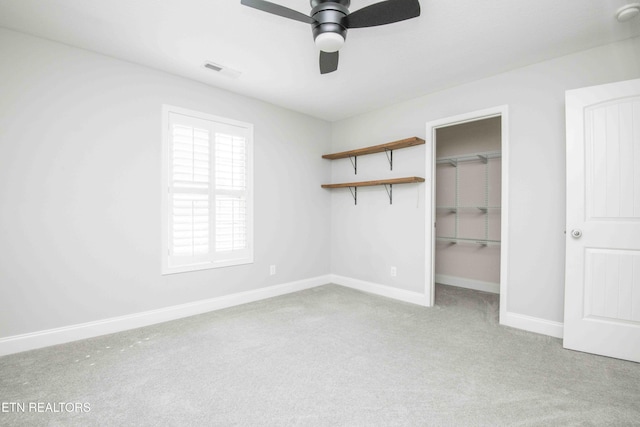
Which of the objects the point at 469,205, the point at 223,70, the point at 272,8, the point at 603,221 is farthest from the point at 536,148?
the point at 223,70

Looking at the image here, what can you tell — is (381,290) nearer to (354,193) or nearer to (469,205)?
(354,193)

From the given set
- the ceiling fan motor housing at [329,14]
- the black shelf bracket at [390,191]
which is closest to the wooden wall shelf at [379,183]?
the black shelf bracket at [390,191]

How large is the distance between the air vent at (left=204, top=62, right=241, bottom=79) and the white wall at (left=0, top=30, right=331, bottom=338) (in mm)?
406

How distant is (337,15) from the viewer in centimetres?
179

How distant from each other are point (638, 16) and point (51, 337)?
200 inches

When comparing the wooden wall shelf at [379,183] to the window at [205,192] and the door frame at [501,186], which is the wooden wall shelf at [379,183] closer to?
the door frame at [501,186]

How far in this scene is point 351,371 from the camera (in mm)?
2078

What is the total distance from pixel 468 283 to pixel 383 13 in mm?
3904

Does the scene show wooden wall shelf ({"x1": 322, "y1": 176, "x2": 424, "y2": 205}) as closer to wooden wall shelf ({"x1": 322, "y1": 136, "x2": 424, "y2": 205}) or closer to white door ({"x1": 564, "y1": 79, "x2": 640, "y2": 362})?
wooden wall shelf ({"x1": 322, "y1": 136, "x2": 424, "y2": 205})

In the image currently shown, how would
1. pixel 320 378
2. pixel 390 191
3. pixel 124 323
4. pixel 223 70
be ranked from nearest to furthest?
pixel 320 378 → pixel 124 323 → pixel 223 70 → pixel 390 191

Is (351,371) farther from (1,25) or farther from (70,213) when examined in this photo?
(1,25)

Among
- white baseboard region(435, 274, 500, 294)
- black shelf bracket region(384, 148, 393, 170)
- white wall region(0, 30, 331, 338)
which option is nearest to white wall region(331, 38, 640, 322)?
black shelf bracket region(384, 148, 393, 170)

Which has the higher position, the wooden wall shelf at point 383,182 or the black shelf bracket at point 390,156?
the black shelf bracket at point 390,156

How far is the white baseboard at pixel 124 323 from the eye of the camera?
2.35m
